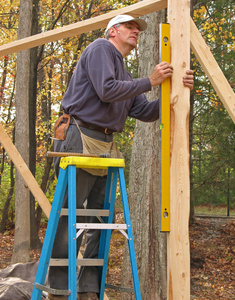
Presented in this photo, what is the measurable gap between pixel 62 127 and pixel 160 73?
2.55ft

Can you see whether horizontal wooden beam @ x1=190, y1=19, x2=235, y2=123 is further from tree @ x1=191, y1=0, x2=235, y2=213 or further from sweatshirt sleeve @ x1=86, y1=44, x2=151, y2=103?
tree @ x1=191, y1=0, x2=235, y2=213

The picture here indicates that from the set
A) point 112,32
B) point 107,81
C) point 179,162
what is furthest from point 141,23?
point 179,162

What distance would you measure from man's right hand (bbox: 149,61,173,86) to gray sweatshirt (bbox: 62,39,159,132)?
0.14 ft

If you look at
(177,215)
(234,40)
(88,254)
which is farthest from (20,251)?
Answer: (234,40)

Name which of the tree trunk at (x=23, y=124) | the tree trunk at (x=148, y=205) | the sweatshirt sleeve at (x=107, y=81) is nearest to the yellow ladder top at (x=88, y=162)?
the sweatshirt sleeve at (x=107, y=81)

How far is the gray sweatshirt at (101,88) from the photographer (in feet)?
8.44

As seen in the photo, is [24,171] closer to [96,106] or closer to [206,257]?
[96,106]

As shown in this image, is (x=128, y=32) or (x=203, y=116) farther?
(x=203, y=116)

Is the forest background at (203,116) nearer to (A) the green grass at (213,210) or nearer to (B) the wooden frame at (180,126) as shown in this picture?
(A) the green grass at (213,210)

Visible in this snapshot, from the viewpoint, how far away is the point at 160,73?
8.49ft

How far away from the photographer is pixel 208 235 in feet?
30.3

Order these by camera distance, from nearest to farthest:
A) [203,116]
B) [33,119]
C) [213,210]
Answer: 1. [33,119]
2. [203,116]
3. [213,210]

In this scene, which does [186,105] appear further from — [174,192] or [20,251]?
[20,251]

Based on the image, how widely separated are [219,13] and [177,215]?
252 inches
